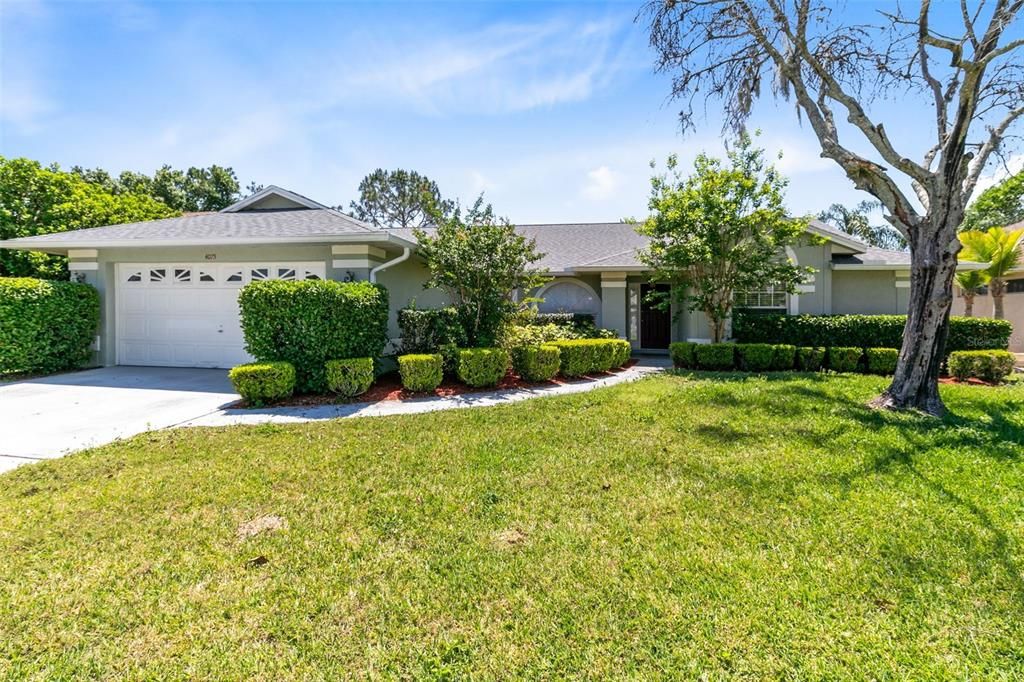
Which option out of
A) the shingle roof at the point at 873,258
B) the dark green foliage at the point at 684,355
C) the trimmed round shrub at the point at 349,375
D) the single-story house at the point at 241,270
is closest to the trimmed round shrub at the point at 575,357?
the dark green foliage at the point at 684,355

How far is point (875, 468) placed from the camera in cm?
464

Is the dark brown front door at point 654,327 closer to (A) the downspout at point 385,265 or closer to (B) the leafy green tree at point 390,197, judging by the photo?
(A) the downspout at point 385,265

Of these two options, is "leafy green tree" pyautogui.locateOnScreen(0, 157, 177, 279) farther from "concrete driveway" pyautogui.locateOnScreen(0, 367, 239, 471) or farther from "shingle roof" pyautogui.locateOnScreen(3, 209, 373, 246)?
"concrete driveway" pyautogui.locateOnScreen(0, 367, 239, 471)

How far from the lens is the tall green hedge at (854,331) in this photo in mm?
10617

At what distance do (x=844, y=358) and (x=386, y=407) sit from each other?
10.1 metres

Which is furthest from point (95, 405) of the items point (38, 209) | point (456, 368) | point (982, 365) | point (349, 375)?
point (982, 365)

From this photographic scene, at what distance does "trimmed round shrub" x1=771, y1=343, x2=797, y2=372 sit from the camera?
1095cm

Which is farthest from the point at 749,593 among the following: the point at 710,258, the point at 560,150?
the point at 560,150

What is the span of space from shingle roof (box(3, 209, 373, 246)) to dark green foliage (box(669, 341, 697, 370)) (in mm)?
7625

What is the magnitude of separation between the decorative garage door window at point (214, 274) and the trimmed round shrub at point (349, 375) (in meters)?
3.18

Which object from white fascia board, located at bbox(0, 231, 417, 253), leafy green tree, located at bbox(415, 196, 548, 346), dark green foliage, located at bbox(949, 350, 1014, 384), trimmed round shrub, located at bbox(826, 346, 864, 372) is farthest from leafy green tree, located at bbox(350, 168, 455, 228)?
dark green foliage, located at bbox(949, 350, 1014, 384)

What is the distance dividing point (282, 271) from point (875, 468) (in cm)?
1119

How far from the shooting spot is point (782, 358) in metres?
11.0

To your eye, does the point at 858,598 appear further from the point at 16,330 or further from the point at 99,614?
the point at 16,330
